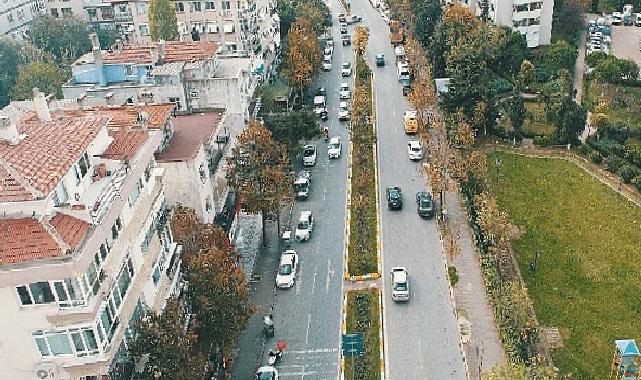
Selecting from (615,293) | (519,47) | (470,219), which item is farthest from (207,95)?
(519,47)

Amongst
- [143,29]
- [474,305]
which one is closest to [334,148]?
[474,305]

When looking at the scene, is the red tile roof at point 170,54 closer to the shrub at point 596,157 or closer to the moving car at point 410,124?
the moving car at point 410,124

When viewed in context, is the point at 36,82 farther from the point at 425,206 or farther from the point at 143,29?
the point at 425,206

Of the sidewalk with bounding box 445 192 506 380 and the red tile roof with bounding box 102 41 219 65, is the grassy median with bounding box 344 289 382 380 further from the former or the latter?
the red tile roof with bounding box 102 41 219 65

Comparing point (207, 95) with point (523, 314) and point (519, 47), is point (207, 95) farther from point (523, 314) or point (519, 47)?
point (519, 47)

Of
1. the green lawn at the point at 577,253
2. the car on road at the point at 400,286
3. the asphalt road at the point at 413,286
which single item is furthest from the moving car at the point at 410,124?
the car on road at the point at 400,286

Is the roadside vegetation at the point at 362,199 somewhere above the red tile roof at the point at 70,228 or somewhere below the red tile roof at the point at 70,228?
below

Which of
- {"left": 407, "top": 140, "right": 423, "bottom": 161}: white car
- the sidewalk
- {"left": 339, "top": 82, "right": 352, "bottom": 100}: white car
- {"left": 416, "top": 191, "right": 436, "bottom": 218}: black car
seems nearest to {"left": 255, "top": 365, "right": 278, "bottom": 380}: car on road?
the sidewalk
